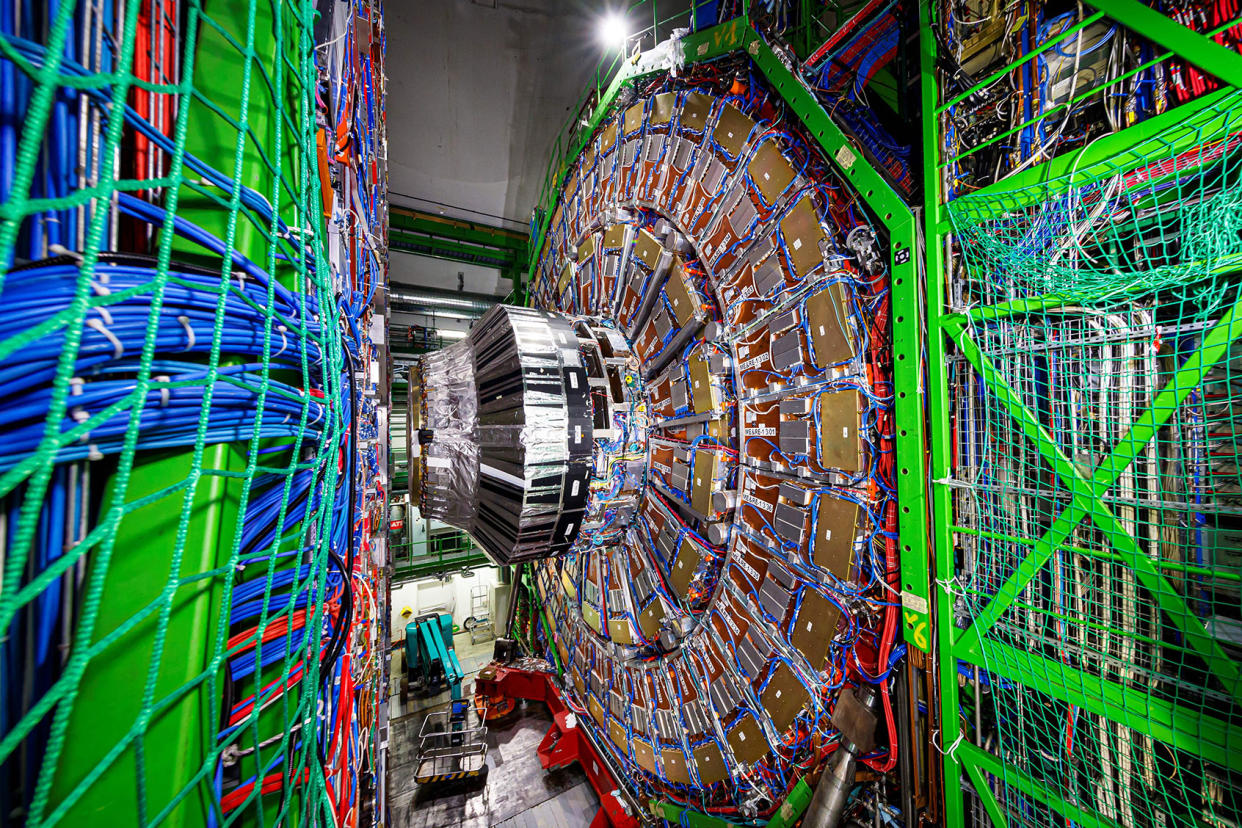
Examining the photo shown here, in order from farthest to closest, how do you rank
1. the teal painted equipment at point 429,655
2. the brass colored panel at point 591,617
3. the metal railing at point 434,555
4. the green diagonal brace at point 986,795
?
the metal railing at point 434,555
the teal painted equipment at point 429,655
the brass colored panel at point 591,617
the green diagonal brace at point 986,795

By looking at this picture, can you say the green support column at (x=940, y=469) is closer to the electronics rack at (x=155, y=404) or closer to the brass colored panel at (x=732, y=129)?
the brass colored panel at (x=732, y=129)

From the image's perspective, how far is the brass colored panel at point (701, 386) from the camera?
8.27 ft

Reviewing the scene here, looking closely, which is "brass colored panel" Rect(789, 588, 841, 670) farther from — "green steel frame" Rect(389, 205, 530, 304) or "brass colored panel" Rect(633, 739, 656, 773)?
"green steel frame" Rect(389, 205, 530, 304)

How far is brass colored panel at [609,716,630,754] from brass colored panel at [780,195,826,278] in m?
3.42

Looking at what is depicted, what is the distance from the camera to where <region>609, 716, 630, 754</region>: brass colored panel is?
3391mm

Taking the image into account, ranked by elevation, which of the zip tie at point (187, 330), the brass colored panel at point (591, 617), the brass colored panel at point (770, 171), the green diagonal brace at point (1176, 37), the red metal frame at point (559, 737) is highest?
the brass colored panel at point (770, 171)

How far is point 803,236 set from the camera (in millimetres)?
2115

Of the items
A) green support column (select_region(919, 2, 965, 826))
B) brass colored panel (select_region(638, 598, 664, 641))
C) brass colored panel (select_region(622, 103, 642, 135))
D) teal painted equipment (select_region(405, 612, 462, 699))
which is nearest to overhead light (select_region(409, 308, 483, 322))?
teal painted equipment (select_region(405, 612, 462, 699))

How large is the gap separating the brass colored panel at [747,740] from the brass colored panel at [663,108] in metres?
3.63

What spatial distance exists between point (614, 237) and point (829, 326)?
75.7 inches

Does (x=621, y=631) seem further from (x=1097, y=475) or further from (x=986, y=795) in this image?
(x=1097, y=475)

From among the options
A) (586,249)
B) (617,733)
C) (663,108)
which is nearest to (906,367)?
(663,108)

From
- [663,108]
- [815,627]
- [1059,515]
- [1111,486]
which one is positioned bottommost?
[815,627]

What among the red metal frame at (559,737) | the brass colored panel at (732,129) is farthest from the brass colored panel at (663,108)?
the red metal frame at (559,737)
